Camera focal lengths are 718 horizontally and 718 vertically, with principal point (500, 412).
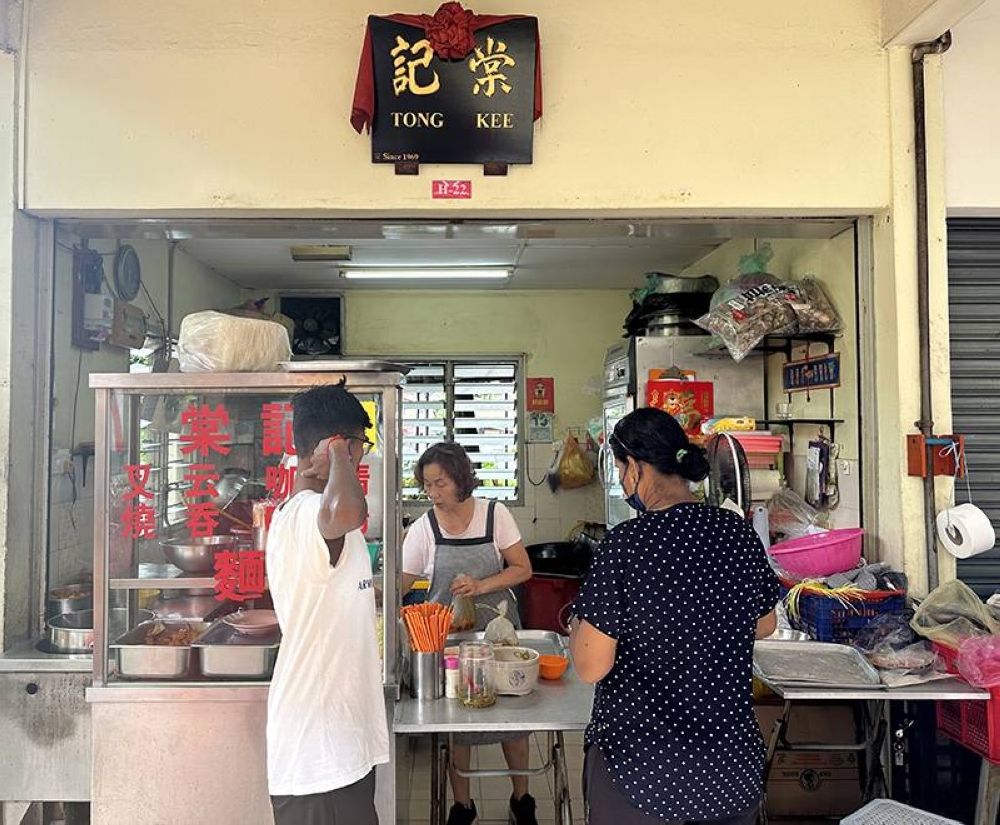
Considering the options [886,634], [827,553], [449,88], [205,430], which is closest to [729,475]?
[827,553]

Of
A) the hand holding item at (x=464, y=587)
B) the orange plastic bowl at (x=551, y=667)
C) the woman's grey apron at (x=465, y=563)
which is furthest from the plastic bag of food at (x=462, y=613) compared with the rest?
the orange plastic bowl at (x=551, y=667)

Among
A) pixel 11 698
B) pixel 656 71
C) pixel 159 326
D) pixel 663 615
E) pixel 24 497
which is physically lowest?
pixel 11 698

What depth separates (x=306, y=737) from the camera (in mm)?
1856

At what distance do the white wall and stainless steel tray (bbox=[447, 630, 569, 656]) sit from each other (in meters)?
2.34

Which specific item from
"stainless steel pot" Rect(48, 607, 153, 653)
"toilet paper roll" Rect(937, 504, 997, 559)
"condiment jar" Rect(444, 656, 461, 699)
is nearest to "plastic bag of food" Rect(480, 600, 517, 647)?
"condiment jar" Rect(444, 656, 461, 699)

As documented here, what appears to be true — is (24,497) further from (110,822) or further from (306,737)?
(306,737)

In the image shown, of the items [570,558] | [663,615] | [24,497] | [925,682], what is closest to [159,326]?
[24,497]

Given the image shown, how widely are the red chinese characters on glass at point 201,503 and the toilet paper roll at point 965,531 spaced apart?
263 cm

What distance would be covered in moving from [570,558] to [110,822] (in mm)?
3847

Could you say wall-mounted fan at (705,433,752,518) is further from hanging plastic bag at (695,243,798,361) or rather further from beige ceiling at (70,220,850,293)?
beige ceiling at (70,220,850,293)

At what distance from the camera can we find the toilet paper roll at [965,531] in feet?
8.55

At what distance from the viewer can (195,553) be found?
2.32 m

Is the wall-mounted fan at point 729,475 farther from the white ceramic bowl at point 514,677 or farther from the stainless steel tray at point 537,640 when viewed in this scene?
the white ceramic bowl at point 514,677

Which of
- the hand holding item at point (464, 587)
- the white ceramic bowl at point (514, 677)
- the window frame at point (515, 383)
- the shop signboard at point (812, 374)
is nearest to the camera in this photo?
the white ceramic bowl at point (514, 677)
